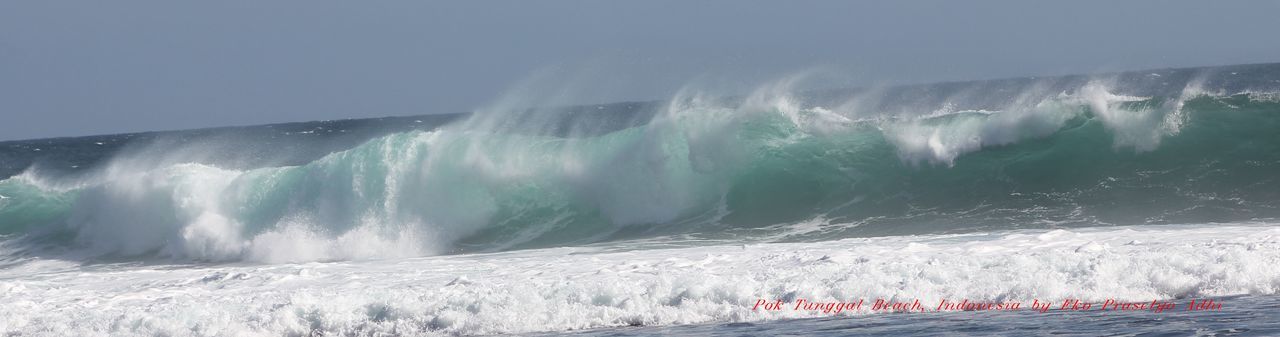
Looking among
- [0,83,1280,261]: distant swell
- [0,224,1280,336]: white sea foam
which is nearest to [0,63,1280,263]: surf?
[0,83,1280,261]: distant swell

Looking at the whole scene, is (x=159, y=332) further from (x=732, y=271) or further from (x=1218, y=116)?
(x=1218, y=116)

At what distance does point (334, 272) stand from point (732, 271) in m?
4.74

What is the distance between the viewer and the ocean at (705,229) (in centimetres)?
999

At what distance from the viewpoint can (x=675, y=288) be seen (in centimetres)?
1050

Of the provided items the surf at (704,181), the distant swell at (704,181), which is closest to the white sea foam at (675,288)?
the surf at (704,181)

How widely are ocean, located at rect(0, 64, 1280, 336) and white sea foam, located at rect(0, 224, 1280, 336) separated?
0.03 metres

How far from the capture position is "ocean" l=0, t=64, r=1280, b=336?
32.8ft

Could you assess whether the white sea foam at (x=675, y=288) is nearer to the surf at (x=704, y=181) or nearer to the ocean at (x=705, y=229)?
the ocean at (x=705, y=229)

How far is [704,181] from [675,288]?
8801 mm

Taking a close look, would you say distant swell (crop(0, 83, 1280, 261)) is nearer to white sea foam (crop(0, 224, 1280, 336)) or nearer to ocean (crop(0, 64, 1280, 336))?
ocean (crop(0, 64, 1280, 336))

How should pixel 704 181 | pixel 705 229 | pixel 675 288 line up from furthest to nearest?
1. pixel 704 181
2. pixel 705 229
3. pixel 675 288

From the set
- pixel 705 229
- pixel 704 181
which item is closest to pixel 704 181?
pixel 704 181

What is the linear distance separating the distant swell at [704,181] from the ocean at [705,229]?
49 mm

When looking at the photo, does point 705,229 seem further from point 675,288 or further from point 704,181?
point 675,288
